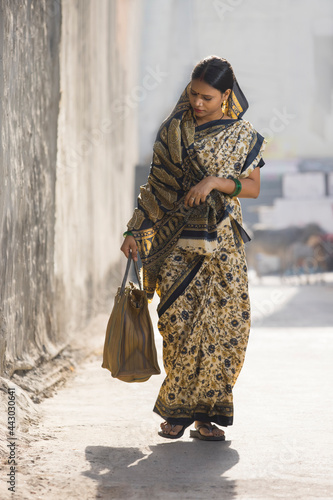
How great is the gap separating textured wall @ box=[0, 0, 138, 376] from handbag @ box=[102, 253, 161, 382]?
2.12 feet

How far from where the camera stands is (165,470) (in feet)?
8.18

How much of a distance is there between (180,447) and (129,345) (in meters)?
0.45

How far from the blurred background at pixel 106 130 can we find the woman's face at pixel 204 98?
0.94 m

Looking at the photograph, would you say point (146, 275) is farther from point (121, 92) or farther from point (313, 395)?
point (121, 92)

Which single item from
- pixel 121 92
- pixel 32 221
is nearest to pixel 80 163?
pixel 32 221

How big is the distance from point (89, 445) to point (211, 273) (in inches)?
33.2

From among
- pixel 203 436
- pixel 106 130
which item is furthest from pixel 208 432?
pixel 106 130

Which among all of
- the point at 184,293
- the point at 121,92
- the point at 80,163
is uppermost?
the point at 121,92

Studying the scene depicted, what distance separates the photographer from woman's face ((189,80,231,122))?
284 centimetres

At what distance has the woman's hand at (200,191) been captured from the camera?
277 cm

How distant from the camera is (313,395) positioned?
12.3ft

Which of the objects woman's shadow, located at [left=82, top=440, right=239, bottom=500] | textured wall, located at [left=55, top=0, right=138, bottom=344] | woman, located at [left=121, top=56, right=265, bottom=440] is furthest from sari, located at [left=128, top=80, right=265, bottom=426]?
textured wall, located at [left=55, top=0, right=138, bottom=344]

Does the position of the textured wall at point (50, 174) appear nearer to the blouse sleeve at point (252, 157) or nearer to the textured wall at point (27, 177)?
the textured wall at point (27, 177)

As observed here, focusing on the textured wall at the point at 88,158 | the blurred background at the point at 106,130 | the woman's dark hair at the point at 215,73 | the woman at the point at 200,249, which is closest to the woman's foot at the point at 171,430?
the woman at the point at 200,249
